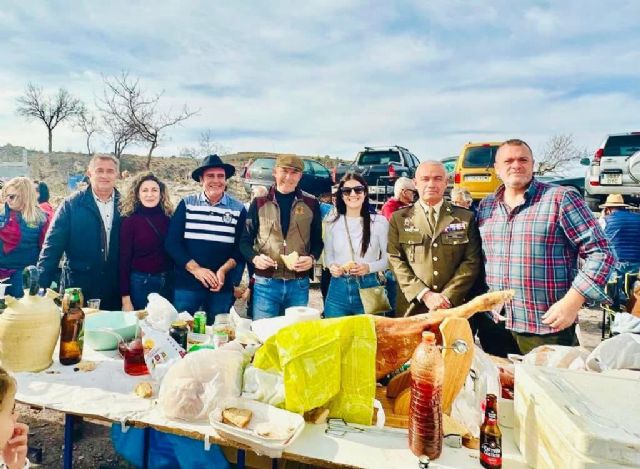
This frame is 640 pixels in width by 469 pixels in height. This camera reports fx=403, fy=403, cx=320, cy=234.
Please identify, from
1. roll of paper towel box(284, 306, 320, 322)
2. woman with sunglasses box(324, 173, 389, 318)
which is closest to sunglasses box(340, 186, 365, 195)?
woman with sunglasses box(324, 173, 389, 318)

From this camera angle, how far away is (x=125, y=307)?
3.75m

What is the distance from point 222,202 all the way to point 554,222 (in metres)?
2.84

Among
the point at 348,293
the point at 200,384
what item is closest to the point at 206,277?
the point at 348,293

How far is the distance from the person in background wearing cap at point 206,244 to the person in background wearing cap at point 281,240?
203mm

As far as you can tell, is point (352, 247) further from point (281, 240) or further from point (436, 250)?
point (436, 250)

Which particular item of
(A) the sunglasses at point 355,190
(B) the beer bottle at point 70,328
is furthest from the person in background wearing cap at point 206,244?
(B) the beer bottle at point 70,328

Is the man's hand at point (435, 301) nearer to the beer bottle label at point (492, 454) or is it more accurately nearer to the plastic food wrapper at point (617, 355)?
the plastic food wrapper at point (617, 355)

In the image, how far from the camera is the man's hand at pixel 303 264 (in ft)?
11.8

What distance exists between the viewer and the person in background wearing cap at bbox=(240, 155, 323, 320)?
3686mm

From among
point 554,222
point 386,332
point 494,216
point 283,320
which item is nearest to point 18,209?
point 283,320

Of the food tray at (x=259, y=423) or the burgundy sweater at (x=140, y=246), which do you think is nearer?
the food tray at (x=259, y=423)

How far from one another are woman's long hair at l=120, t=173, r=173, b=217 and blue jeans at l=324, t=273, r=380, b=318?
1.88 meters

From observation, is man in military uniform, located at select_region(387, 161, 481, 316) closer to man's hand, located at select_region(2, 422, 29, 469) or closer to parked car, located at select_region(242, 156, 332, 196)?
man's hand, located at select_region(2, 422, 29, 469)

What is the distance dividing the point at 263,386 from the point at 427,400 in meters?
0.73
